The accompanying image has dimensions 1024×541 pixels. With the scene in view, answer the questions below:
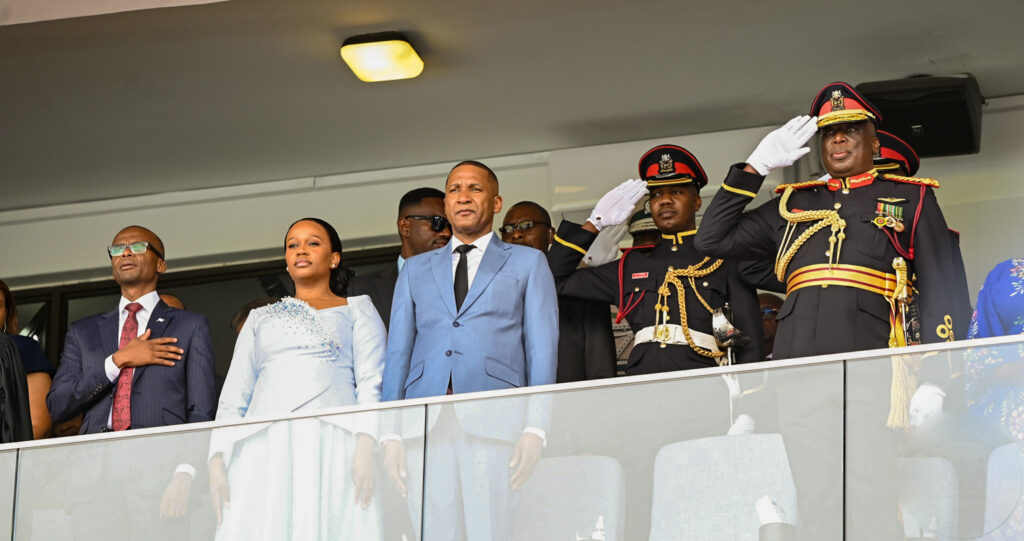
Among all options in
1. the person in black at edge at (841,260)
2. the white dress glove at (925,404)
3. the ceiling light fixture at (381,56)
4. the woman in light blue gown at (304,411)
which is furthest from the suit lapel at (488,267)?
the ceiling light fixture at (381,56)

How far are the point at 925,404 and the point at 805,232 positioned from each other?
0.98 metres

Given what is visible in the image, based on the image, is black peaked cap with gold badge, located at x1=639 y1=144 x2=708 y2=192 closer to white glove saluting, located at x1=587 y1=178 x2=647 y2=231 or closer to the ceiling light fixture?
white glove saluting, located at x1=587 y1=178 x2=647 y2=231

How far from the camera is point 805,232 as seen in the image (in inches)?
195

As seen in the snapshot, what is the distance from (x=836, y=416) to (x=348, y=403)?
161 cm

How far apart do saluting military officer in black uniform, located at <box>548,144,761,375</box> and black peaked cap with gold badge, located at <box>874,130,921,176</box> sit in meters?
0.69

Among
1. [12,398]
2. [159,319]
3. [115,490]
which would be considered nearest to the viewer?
[115,490]

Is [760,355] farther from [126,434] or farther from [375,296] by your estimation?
[126,434]

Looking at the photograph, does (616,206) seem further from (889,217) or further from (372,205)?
(372,205)

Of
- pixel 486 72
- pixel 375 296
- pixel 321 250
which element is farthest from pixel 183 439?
pixel 486 72

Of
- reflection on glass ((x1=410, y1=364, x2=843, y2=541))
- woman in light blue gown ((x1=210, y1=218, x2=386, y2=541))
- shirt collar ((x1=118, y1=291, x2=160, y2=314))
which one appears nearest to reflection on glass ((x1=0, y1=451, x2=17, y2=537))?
woman in light blue gown ((x1=210, y1=218, x2=386, y2=541))

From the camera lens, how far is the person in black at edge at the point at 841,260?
165 inches

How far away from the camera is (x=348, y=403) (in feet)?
16.1

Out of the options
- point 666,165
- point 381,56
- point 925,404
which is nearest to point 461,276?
point 666,165

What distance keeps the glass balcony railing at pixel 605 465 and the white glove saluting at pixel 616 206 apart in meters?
1.66
